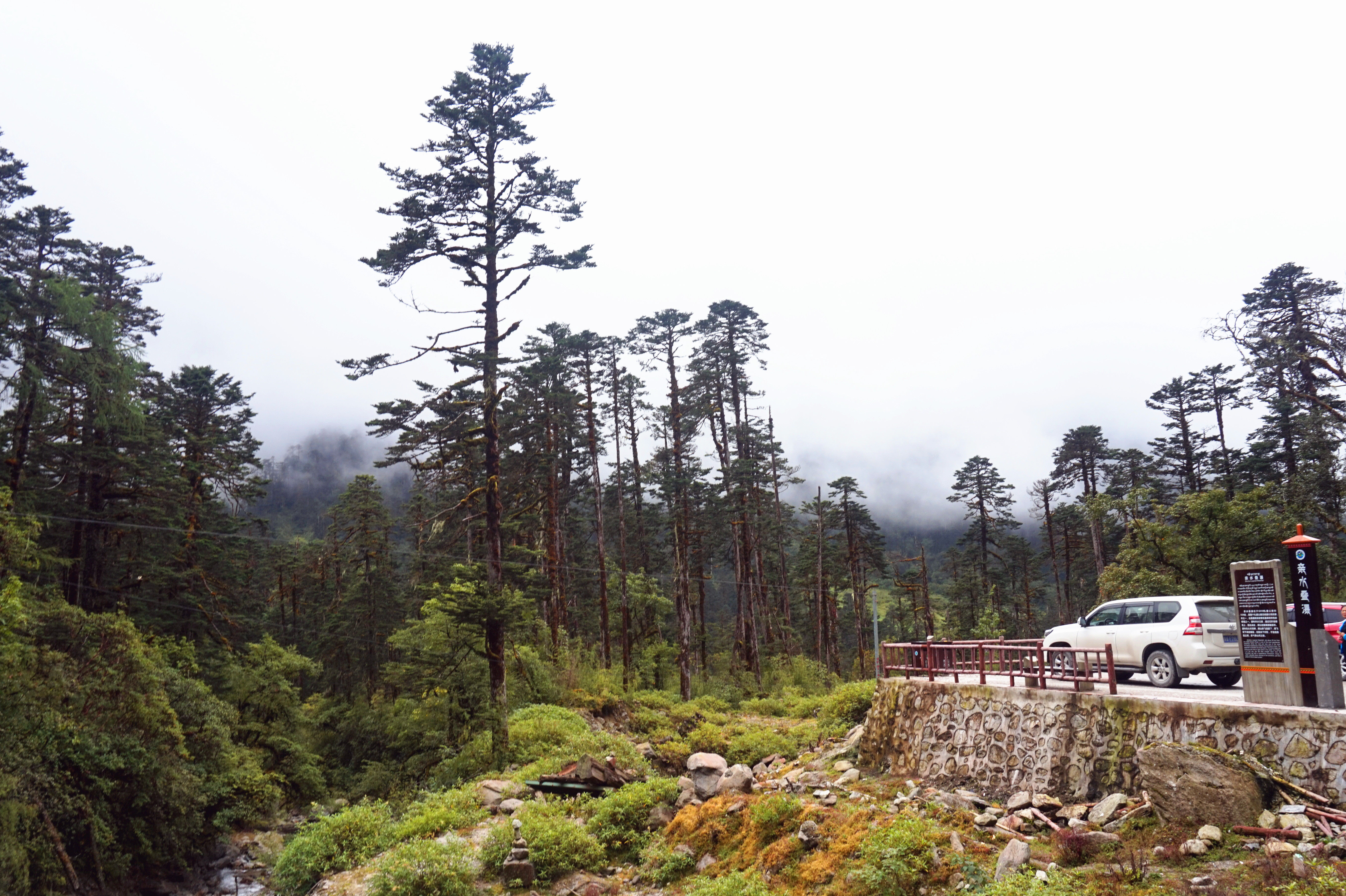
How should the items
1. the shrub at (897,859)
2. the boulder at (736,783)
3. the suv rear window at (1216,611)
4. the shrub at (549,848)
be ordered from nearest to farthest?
1. the shrub at (897,859)
2. the shrub at (549,848)
3. the suv rear window at (1216,611)
4. the boulder at (736,783)

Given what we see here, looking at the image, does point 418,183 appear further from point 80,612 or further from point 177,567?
point 177,567

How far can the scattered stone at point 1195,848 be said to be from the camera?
765cm

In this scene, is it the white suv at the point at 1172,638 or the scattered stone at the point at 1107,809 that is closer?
the scattered stone at the point at 1107,809

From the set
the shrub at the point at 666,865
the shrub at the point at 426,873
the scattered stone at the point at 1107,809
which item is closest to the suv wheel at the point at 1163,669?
the scattered stone at the point at 1107,809

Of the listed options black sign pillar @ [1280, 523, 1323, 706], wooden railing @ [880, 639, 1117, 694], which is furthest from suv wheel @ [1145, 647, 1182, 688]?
black sign pillar @ [1280, 523, 1323, 706]

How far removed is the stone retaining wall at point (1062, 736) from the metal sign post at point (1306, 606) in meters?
0.62

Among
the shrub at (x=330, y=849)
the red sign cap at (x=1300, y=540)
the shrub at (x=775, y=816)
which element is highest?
the red sign cap at (x=1300, y=540)

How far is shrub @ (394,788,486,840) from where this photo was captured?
13516mm

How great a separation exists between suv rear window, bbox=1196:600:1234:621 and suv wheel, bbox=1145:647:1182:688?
32.9 inches

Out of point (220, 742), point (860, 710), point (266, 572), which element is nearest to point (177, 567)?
point (220, 742)

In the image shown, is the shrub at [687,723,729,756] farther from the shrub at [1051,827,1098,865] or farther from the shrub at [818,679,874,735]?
the shrub at [1051,827,1098,865]

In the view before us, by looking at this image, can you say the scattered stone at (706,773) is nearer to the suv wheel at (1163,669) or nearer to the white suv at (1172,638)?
the white suv at (1172,638)

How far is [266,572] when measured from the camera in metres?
45.4

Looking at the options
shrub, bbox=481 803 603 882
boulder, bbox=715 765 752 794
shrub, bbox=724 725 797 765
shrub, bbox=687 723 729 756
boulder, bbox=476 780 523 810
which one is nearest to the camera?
shrub, bbox=481 803 603 882
